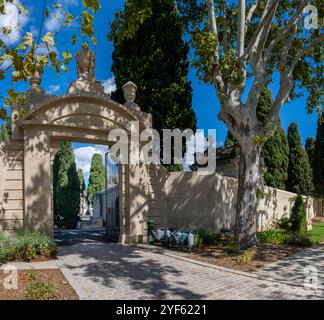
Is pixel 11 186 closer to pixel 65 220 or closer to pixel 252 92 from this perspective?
pixel 252 92

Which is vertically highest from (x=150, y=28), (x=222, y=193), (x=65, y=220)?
(x=150, y=28)

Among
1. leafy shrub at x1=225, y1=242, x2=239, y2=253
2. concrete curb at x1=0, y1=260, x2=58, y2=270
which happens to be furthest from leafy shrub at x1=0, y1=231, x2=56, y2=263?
leafy shrub at x1=225, y1=242, x2=239, y2=253

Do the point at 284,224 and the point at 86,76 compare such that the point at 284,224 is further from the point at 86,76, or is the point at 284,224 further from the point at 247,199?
the point at 86,76

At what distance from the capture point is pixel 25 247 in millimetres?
9594

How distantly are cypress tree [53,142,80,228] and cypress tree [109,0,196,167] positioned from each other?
1127cm

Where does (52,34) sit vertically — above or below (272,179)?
above

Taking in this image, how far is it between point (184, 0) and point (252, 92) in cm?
575

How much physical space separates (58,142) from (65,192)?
14.6m

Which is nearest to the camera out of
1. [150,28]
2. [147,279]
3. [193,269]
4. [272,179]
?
[147,279]

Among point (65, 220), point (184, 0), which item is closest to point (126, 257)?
point (184, 0)

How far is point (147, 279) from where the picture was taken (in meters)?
7.75

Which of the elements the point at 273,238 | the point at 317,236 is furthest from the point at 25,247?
the point at 317,236

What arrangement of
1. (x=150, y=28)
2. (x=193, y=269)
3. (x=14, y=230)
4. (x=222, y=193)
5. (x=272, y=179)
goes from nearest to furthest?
(x=193, y=269), (x=14, y=230), (x=222, y=193), (x=150, y=28), (x=272, y=179)

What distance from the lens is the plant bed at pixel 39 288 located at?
6285 millimetres
